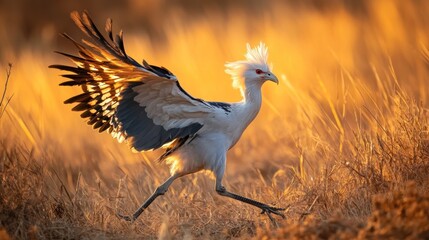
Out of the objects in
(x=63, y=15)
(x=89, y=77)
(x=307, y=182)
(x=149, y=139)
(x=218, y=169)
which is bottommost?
(x=307, y=182)

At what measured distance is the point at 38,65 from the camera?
14.0 metres

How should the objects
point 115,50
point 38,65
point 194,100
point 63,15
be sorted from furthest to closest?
1. point 63,15
2. point 38,65
3. point 194,100
4. point 115,50

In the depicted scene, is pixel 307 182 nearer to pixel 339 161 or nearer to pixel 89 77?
pixel 339 161

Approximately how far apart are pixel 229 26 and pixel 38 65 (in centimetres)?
358

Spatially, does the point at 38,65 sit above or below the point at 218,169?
above

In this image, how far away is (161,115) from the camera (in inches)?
270

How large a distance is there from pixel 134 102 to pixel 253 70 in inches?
49.0

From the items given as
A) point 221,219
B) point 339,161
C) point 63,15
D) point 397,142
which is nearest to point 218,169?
point 221,219

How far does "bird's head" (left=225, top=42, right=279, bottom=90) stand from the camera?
7.25m

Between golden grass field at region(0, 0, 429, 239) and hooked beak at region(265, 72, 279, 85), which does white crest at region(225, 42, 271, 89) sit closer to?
hooked beak at region(265, 72, 279, 85)

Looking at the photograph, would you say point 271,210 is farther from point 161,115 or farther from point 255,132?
point 255,132

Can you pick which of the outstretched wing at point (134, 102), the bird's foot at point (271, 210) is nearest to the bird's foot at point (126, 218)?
the outstretched wing at point (134, 102)

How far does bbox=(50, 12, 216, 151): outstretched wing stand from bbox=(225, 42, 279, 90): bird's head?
1.93ft

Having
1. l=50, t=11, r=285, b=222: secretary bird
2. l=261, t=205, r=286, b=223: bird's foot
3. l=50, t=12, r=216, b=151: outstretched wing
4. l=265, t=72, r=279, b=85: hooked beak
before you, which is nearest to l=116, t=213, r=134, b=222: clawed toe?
l=50, t=11, r=285, b=222: secretary bird
